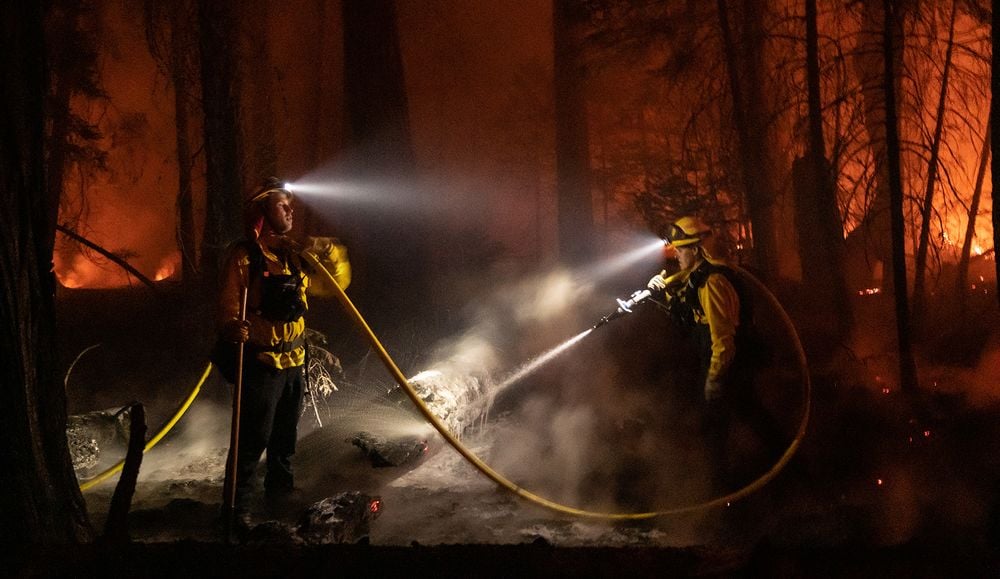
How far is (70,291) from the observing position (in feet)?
55.1

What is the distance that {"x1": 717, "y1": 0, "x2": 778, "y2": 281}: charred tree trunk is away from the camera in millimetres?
8969

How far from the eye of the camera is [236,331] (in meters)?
4.05

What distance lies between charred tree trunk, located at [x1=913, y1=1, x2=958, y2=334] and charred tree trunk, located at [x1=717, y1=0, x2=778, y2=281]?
186cm

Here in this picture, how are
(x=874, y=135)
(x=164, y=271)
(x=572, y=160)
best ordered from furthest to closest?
(x=164, y=271)
(x=572, y=160)
(x=874, y=135)

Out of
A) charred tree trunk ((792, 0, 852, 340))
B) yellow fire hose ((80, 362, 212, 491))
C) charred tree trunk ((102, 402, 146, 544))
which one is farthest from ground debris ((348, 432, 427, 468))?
charred tree trunk ((792, 0, 852, 340))

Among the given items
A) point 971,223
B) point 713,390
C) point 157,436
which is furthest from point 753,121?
point 157,436

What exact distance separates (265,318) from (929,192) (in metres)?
7.52

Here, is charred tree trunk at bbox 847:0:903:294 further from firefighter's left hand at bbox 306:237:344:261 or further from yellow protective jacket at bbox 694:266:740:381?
firefighter's left hand at bbox 306:237:344:261

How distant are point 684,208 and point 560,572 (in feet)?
33.6

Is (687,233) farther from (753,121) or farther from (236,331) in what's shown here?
(753,121)

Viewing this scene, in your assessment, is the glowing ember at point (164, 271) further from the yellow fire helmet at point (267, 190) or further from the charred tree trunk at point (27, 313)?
the charred tree trunk at point (27, 313)

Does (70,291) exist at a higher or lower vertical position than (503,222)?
lower

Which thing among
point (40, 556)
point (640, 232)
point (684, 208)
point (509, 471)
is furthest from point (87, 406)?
point (640, 232)

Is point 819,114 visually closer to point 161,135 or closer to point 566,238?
point 566,238
